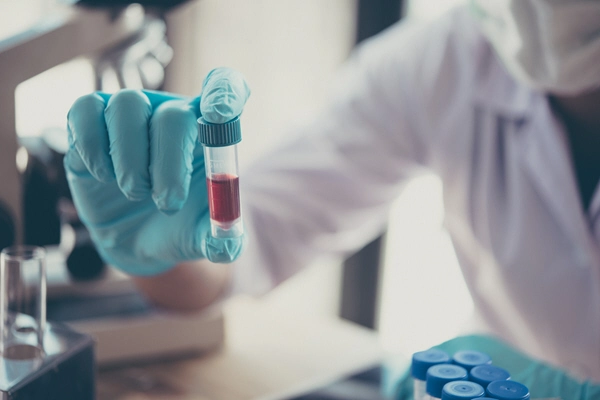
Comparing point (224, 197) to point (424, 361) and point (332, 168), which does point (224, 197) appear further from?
point (332, 168)

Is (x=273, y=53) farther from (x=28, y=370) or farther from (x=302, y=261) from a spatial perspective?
(x=28, y=370)

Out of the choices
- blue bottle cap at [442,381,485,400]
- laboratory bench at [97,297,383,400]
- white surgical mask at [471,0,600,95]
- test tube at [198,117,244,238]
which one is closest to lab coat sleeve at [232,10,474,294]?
laboratory bench at [97,297,383,400]

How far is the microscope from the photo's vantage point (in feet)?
2.84

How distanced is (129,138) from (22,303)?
0.83ft

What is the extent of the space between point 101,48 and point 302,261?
0.54 m

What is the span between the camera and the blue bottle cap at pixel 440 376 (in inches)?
22.2

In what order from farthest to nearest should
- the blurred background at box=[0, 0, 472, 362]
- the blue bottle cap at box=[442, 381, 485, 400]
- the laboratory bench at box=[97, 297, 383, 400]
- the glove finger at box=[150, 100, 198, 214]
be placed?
the blurred background at box=[0, 0, 472, 362] → the laboratory bench at box=[97, 297, 383, 400] → the glove finger at box=[150, 100, 198, 214] → the blue bottle cap at box=[442, 381, 485, 400]

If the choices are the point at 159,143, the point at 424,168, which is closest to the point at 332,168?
the point at 424,168

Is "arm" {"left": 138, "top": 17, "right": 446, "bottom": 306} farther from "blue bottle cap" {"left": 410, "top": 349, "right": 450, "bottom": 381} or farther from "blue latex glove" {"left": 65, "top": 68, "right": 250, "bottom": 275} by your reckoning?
"blue bottle cap" {"left": 410, "top": 349, "right": 450, "bottom": 381}

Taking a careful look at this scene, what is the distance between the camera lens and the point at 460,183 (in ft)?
3.70

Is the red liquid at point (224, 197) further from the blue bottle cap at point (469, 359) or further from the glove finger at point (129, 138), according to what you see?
the blue bottle cap at point (469, 359)

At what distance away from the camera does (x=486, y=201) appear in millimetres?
1071

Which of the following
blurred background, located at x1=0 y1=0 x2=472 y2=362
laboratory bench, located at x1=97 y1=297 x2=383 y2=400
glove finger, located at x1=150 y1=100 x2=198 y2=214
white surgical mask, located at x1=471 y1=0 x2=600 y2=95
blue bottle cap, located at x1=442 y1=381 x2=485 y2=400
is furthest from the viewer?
blurred background, located at x1=0 y1=0 x2=472 y2=362

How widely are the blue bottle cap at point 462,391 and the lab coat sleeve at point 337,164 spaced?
65cm
